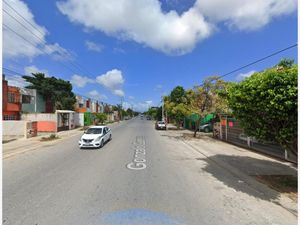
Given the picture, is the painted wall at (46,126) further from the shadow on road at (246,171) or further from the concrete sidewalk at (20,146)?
the shadow on road at (246,171)

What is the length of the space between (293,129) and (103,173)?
645cm

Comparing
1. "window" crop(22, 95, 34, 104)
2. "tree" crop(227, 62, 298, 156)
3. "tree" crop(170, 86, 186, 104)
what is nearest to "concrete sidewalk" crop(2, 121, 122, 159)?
"tree" crop(227, 62, 298, 156)

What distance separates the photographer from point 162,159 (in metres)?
10.4

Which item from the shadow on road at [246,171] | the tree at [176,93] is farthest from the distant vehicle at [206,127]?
the shadow on road at [246,171]

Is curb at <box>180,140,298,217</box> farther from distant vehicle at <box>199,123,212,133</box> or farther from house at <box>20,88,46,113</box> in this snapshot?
house at <box>20,88,46,113</box>

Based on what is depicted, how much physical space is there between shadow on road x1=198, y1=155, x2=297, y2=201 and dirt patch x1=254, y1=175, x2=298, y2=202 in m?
0.28

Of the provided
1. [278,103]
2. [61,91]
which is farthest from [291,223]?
[61,91]

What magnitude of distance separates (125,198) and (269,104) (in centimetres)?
468

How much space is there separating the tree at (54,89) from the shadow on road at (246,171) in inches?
1631

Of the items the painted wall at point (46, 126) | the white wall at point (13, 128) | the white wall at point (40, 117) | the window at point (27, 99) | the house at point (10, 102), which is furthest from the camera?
the window at point (27, 99)

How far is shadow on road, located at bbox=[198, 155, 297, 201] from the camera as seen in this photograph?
611 centimetres

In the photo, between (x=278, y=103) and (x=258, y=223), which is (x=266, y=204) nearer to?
(x=258, y=223)

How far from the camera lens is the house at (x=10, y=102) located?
29.5m

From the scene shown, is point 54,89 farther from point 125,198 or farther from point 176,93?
point 125,198
